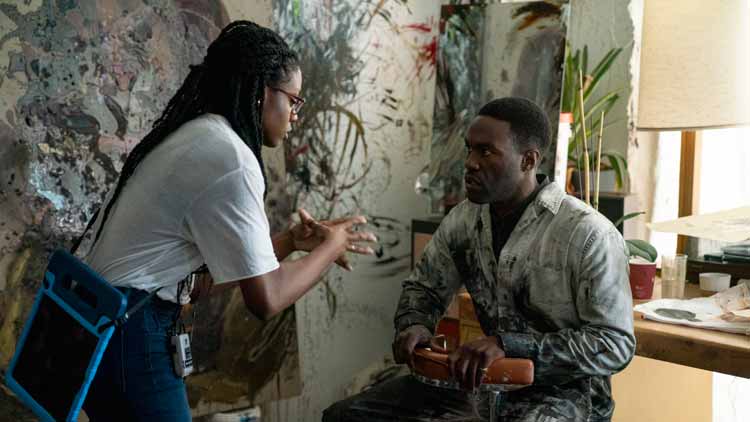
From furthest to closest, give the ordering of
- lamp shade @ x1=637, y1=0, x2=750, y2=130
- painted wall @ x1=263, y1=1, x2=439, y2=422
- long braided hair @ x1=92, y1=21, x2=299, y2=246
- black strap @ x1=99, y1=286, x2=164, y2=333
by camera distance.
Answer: painted wall @ x1=263, y1=1, x2=439, y2=422 → lamp shade @ x1=637, y1=0, x2=750, y2=130 → long braided hair @ x1=92, y1=21, x2=299, y2=246 → black strap @ x1=99, y1=286, x2=164, y2=333

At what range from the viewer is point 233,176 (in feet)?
5.88

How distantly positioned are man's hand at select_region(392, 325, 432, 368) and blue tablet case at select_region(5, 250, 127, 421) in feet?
2.65

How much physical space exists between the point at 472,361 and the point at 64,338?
921 mm

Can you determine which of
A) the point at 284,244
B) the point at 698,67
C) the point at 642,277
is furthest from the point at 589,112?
the point at 284,244

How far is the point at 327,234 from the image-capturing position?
2098mm

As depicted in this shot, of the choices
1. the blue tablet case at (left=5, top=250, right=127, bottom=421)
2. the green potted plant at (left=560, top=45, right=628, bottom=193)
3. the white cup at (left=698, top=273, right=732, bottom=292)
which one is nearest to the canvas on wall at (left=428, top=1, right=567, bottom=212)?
the green potted plant at (left=560, top=45, right=628, bottom=193)

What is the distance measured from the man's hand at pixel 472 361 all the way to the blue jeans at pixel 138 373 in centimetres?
65

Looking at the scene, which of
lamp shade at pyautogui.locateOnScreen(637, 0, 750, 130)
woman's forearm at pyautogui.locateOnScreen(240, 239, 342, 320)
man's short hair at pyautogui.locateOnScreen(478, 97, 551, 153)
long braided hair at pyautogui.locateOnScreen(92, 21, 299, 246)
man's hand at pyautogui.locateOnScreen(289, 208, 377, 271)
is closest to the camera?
woman's forearm at pyautogui.locateOnScreen(240, 239, 342, 320)

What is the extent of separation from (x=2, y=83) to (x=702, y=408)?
258 centimetres

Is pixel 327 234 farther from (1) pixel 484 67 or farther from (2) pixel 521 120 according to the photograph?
(1) pixel 484 67

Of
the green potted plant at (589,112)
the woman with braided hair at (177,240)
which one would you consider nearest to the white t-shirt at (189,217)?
the woman with braided hair at (177,240)

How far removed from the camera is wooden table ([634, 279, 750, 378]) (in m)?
2.23

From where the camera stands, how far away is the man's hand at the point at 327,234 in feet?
6.94

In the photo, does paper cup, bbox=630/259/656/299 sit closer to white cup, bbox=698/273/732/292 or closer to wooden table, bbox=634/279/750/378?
white cup, bbox=698/273/732/292
